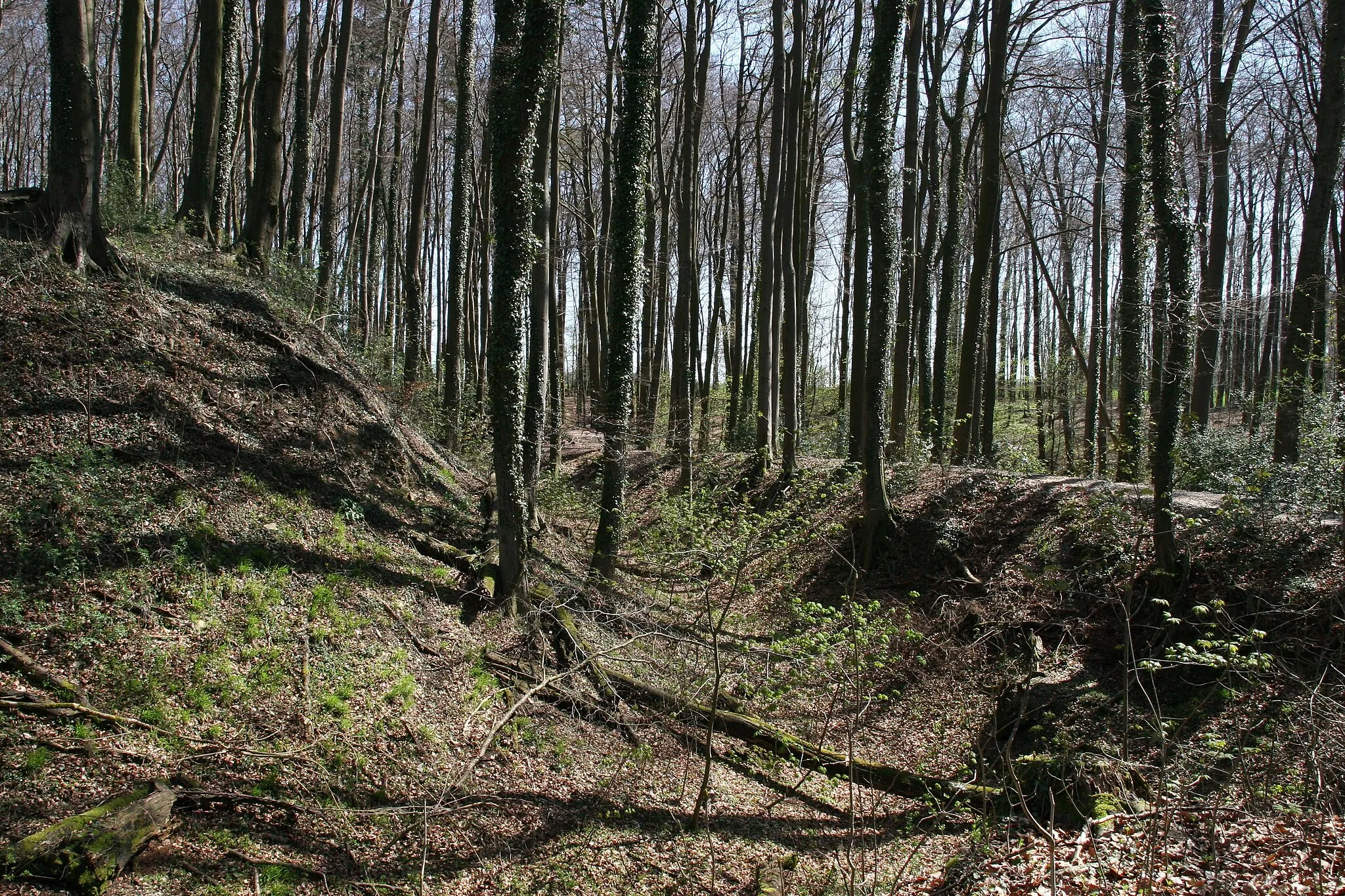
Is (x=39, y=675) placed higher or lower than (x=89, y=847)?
higher

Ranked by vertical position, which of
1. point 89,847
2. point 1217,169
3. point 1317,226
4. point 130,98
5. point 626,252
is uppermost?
point 1217,169

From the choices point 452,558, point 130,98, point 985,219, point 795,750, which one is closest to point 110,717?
point 452,558

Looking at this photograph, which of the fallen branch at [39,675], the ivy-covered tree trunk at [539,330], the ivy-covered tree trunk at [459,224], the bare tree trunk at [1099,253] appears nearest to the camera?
the fallen branch at [39,675]

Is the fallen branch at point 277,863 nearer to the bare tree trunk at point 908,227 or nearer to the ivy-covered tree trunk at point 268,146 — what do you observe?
the ivy-covered tree trunk at point 268,146

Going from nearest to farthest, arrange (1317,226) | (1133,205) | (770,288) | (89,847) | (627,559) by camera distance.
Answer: (89,847) < (1133,205) < (1317,226) < (627,559) < (770,288)

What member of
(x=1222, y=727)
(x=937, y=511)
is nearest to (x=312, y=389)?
(x=937, y=511)

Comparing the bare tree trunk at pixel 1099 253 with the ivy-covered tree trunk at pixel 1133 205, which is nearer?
the ivy-covered tree trunk at pixel 1133 205

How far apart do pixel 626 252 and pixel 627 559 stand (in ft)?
17.4

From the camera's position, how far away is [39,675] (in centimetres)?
494

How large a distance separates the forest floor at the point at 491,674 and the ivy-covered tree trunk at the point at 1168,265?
44 centimetres

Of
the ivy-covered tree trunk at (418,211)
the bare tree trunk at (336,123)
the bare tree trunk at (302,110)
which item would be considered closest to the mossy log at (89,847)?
the bare tree trunk at (336,123)

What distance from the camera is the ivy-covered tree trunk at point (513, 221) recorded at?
8039mm

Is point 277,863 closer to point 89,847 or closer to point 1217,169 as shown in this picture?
point 89,847

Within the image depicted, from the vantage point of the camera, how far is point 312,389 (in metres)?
9.30
